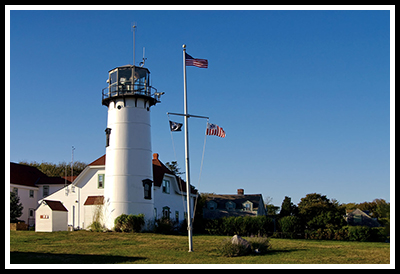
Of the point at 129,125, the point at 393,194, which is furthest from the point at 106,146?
the point at 393,194

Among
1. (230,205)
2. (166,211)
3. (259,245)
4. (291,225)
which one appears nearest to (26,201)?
(166,211)

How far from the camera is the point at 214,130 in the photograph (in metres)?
21.4

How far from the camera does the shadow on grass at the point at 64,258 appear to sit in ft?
54.7

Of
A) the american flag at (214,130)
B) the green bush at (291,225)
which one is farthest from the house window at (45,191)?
the american flag at (214,130)

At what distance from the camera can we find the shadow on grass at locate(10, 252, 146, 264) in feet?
54.7

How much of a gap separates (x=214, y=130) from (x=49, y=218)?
17.4 meters

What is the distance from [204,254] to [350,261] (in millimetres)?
5985

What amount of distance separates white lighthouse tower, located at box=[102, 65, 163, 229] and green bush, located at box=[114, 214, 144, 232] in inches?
21.7

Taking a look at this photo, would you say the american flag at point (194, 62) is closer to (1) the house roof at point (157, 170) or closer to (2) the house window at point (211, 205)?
(1) the house roof at point (157, 170)

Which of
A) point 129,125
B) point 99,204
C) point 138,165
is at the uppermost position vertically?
point 129,125

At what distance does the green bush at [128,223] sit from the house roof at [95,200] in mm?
2993

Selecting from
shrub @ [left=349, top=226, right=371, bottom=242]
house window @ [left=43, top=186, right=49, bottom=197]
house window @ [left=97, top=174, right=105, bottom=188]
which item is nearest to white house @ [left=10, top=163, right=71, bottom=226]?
house window @ [left=43, top=186, right=49, bottom=197]
